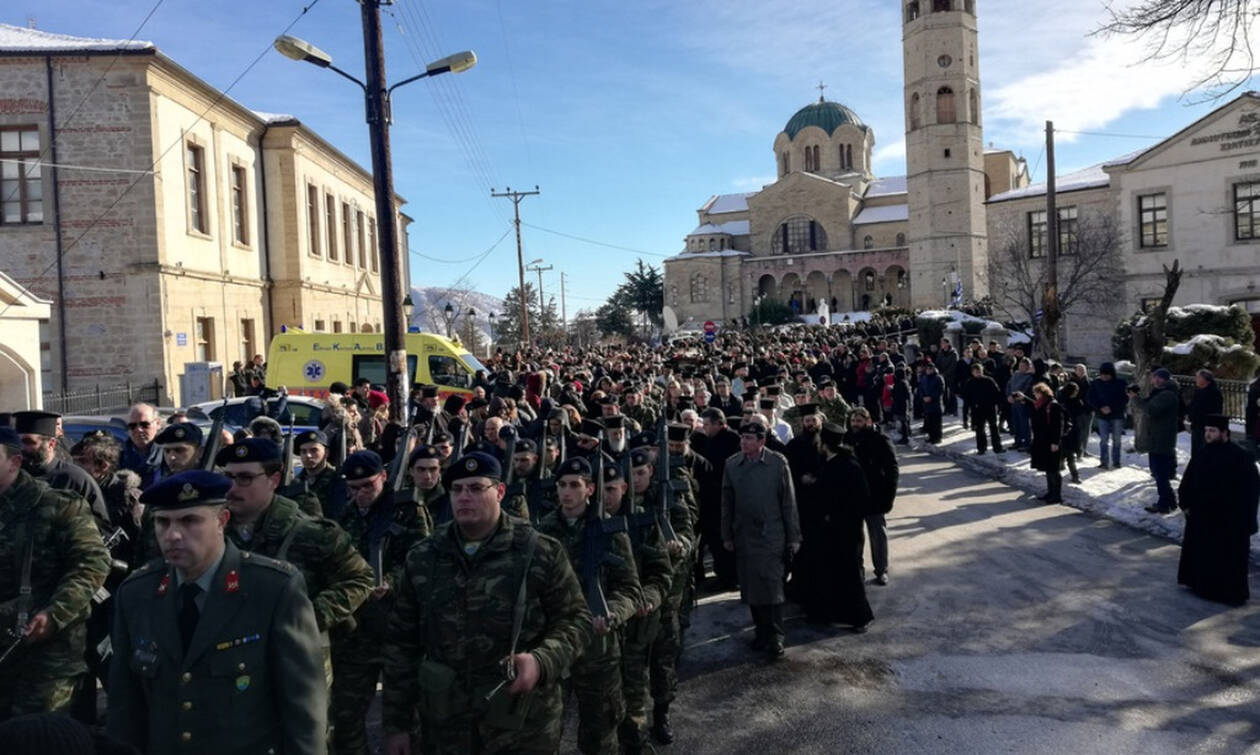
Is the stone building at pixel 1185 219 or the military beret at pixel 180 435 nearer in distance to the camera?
the military beret at pixel 180 435

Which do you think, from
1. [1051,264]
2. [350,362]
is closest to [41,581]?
[350,362]

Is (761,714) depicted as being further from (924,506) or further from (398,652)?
(924,506)

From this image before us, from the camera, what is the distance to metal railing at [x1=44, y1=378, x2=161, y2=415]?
20188mm

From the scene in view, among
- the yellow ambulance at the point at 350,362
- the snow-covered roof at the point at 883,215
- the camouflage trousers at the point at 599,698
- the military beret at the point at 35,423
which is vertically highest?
the snow-covered roof at the point at 883,215

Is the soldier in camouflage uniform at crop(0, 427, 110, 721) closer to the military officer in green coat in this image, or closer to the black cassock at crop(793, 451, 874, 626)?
the military officer in green coat

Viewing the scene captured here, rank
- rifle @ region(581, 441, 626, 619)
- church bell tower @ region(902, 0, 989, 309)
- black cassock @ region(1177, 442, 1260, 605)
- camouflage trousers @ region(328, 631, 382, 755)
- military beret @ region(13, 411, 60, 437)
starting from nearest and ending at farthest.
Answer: rifle @ region(581, 441, 626, 619) → camouflage trousers @ region(328, 631, 382, 755) → military beret @ region(13, 411, 60, 437) → black cassock @ region(1177, 442, 1260, 605) → church bell tower @ region(902, 0, 989, 309)

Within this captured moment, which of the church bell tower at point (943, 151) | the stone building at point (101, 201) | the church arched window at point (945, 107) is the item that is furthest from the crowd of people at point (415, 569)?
the church arched window at point (945, 107)

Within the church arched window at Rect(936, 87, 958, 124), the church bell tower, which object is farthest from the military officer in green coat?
the church arched window at Rect(936, 87, 958, 124)

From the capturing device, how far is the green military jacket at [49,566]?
14.1ft

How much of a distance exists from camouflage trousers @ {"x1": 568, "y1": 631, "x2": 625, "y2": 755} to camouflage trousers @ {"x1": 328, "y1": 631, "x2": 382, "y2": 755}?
3.84ft

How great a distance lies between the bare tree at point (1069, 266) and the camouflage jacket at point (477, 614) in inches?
1202

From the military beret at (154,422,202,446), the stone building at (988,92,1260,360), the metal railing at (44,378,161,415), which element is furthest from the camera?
the stone building at (988,92,1260,360)

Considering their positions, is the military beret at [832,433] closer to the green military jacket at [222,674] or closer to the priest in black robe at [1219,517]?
the priest in black robe at [1219,517]

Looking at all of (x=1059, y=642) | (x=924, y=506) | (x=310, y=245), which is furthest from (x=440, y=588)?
(x=310, y=245)
